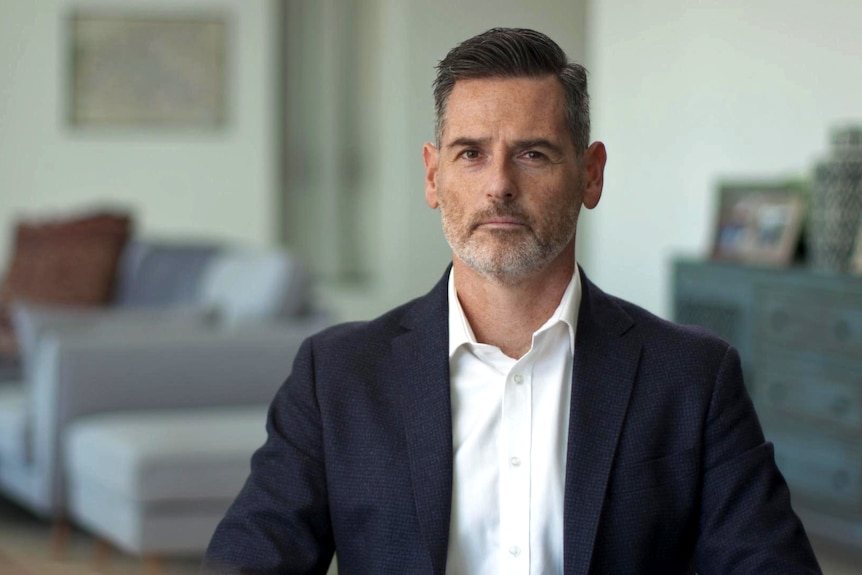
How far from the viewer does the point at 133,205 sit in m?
8.01

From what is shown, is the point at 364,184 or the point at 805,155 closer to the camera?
the point at 805,155

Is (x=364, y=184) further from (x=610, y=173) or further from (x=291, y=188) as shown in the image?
(x=610, y=173)

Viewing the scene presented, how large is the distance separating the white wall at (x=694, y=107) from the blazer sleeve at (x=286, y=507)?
11.0 ft

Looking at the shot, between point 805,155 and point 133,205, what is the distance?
172 inches

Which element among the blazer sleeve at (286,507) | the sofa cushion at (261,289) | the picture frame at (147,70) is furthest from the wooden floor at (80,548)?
the picture frame at (147,70)

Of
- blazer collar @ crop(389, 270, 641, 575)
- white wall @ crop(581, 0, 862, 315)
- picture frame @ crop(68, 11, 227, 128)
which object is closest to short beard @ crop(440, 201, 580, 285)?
blazer collar @ crop(389, 270, 641, 575)

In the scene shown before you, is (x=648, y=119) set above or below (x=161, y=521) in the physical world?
above

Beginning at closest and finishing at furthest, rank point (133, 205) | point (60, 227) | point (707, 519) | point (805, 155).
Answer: point (707, 519)
point (805, 155)
point (60, 227)
point (133, 205)

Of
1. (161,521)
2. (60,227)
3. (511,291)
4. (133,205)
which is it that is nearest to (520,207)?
(511,291)

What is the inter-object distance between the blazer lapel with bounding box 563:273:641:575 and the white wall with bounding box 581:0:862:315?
3.17 m

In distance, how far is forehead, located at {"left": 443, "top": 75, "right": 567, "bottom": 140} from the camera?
1.51 meters

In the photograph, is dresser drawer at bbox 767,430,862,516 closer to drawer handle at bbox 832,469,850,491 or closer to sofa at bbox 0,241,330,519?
drawer handle at bbox 832,469,850,491

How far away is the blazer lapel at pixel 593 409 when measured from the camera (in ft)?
4.89

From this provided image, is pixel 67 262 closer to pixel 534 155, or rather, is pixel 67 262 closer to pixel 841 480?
pixel 841 480
